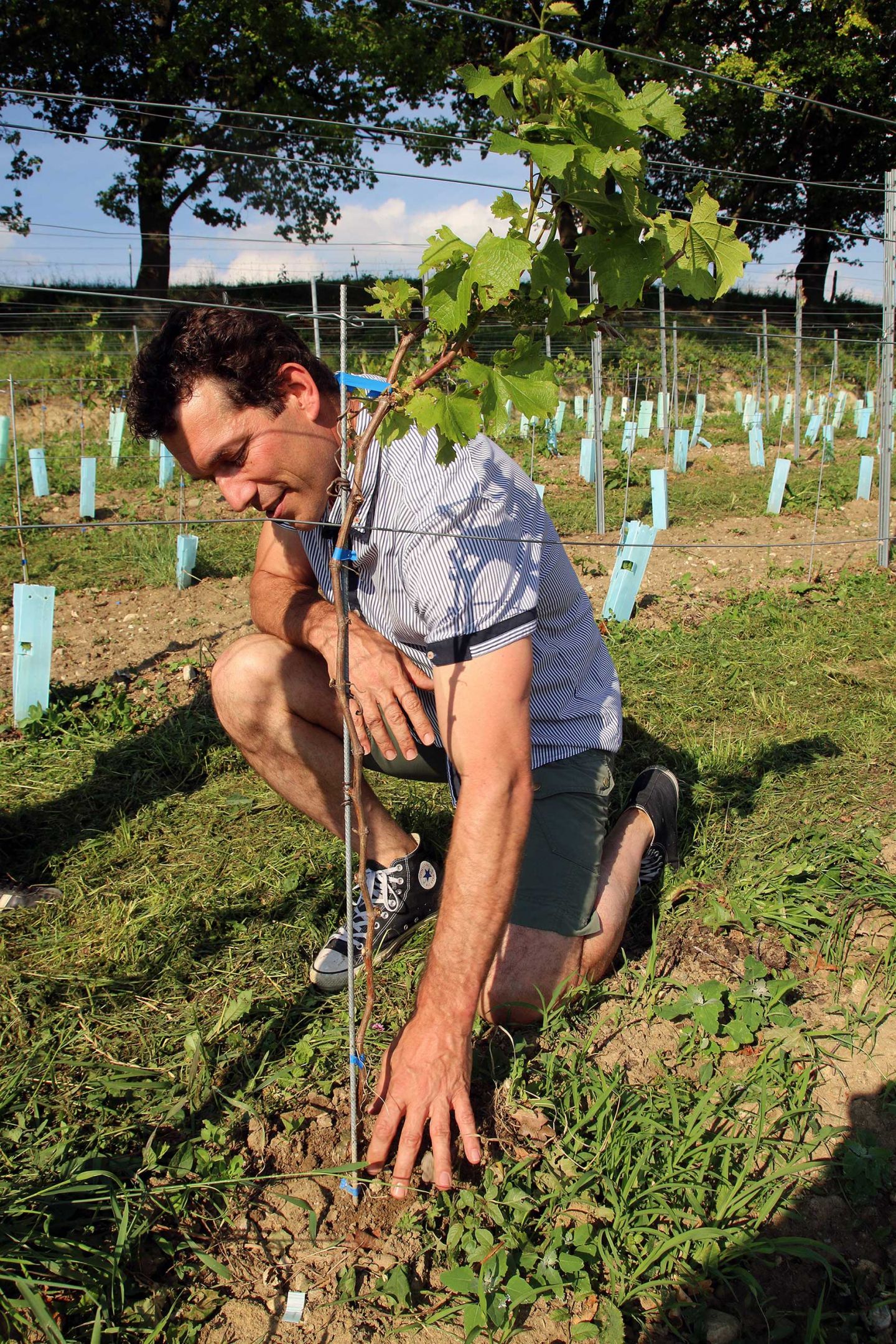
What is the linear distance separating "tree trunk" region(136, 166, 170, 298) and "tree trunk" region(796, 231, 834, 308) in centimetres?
1818

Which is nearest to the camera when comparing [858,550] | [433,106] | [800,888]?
[800,888]

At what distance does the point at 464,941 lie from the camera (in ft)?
4.83

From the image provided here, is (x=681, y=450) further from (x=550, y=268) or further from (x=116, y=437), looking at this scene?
(x=550, y=268)

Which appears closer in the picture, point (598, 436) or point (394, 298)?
point (394, 298)

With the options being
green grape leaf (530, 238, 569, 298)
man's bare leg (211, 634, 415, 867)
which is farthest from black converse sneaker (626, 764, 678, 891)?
green grape leaf (530, 238, 569, 298)

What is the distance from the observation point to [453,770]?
196 cm

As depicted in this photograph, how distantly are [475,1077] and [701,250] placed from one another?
4.89 feet

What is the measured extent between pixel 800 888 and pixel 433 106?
2204 cm

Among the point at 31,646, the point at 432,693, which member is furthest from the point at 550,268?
the point at 31,646

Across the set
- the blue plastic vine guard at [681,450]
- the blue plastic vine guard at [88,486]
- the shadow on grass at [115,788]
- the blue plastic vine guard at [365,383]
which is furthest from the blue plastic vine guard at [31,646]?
the blue plastic vine guard at [681,450]

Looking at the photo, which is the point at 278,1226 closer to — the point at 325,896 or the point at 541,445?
the point at 325,896

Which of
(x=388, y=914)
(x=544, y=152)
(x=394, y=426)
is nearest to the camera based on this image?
(x=544, y=152)

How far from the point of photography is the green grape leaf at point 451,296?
1036 mm

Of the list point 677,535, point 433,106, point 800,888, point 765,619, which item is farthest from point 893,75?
point 800,888
